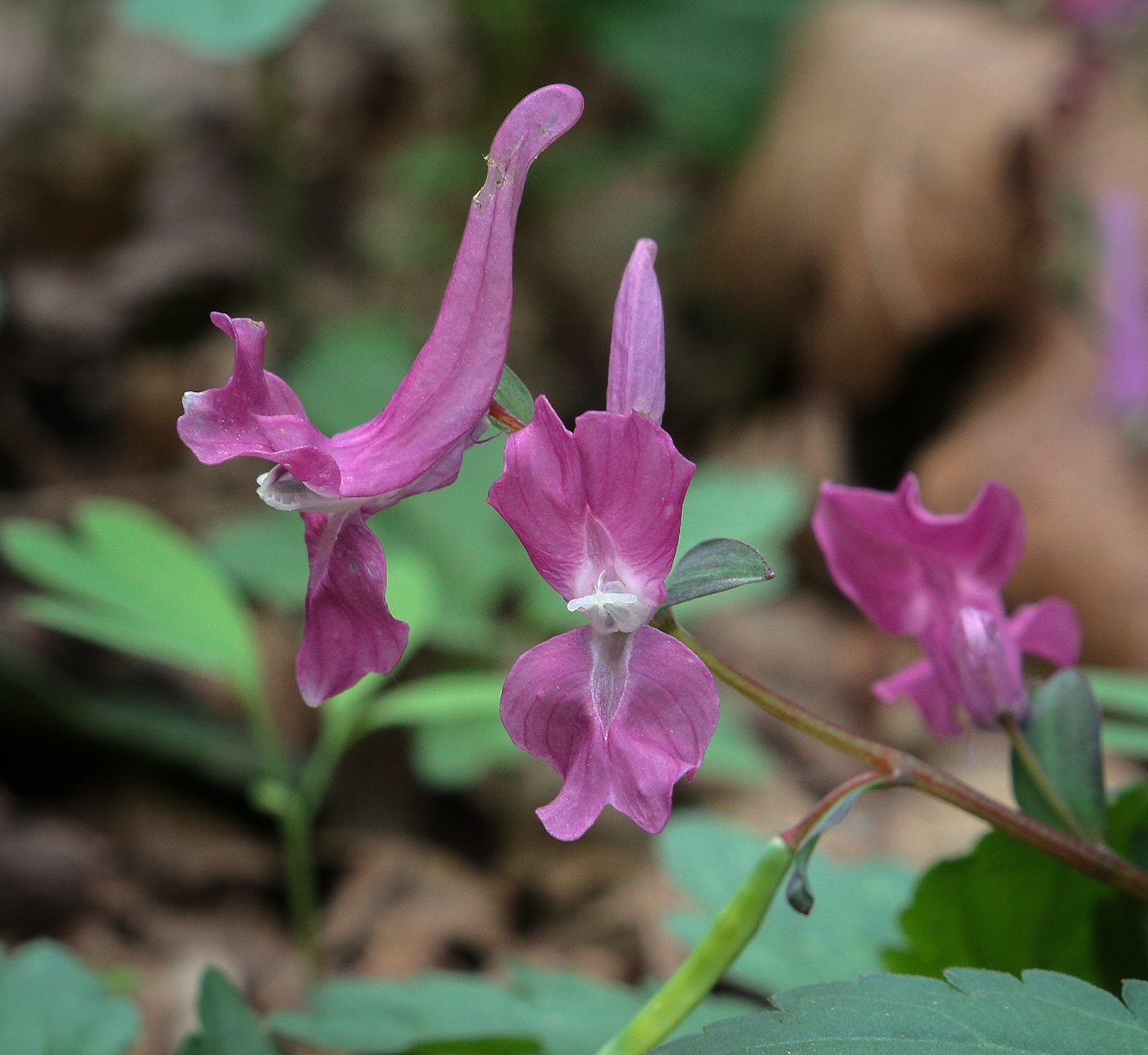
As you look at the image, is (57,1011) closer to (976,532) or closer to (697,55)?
(976,532)

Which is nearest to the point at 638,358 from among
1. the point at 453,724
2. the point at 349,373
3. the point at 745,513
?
the point at 453,724

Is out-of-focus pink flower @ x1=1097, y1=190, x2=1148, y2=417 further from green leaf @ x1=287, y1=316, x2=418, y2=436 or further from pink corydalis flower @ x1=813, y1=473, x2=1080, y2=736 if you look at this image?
pink corydalis flower @ x1=813, y1=473, x2=1080, y2=736

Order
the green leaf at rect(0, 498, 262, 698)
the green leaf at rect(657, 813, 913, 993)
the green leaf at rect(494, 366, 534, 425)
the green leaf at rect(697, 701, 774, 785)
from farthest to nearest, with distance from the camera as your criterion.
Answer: the green leaf at rect(697, 701, 774, 785)
the green leaf at rect(0, 498, 262, 698)
the green leaf at rect(657, 813, 913, 993)
the green leaf at rect(494, 366, 534, 425)

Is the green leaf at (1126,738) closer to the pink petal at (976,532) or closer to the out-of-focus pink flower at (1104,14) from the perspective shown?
the pink petal at (976,532)

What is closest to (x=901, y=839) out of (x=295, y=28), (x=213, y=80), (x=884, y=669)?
(x=884, y=669)

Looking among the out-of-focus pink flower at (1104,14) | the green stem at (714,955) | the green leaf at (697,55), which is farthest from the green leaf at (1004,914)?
the green leaf at (697,55)

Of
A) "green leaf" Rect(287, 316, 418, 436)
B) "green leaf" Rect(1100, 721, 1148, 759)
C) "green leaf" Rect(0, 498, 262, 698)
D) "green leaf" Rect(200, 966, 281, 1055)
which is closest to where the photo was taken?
"green leaf" Rect(200, 966, 281, 1055)

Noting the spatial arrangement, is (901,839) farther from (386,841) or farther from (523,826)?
(386,841)

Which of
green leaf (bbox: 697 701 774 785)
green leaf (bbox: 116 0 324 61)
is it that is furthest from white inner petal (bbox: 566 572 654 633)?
green leaf (bbox: 116 0 324 61)
